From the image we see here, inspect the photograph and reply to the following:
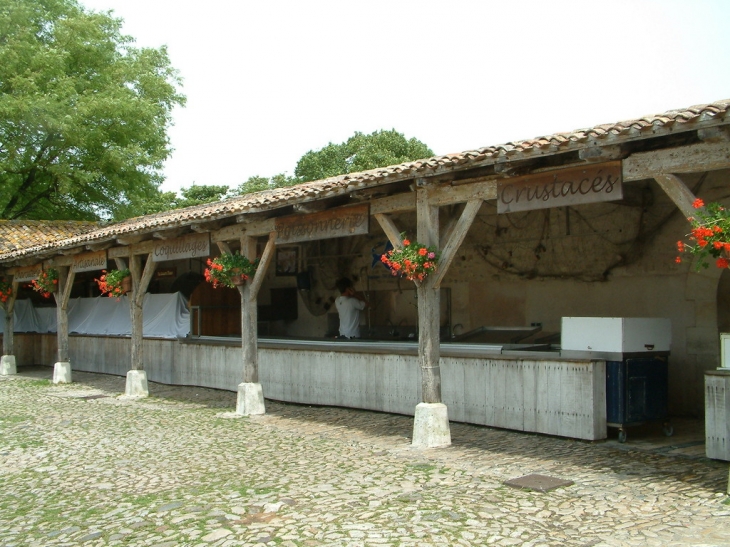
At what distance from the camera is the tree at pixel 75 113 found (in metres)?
23.2

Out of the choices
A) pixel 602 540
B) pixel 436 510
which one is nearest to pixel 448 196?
pixel 436 510

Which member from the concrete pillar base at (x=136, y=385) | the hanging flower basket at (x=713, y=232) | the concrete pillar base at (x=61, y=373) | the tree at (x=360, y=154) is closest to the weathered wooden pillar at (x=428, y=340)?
the hanging flower basket at (x=713, y=232)

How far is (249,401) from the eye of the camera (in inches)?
432

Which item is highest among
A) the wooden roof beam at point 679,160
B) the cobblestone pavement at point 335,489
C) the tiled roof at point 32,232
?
the tiled roof at point 32,232

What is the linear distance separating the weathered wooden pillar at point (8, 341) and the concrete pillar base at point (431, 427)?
1418cm

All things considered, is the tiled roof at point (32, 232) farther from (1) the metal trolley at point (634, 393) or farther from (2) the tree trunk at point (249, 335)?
(1) the metal trolley at point (634, 393)

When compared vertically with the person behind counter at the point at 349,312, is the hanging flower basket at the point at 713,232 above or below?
above

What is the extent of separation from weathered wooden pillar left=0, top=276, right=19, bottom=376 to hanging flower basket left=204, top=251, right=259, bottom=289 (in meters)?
10.2

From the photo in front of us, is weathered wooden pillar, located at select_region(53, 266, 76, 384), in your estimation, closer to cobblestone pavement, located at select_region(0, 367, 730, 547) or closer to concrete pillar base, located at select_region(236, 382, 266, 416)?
cobblestone pavement, located at select_region(0, 367, 730, 547)

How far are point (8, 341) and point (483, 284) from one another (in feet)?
43.7

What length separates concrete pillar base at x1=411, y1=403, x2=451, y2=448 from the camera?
807 cm

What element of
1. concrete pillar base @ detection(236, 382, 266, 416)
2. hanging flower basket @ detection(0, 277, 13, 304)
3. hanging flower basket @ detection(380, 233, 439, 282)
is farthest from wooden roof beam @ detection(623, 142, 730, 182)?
hanging flower basket @ detection(0, 277, 13, 304)

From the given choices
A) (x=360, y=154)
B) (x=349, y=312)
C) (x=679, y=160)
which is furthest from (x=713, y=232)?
(x=360, y=154)

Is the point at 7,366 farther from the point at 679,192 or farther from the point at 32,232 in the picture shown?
the point at 679,192
